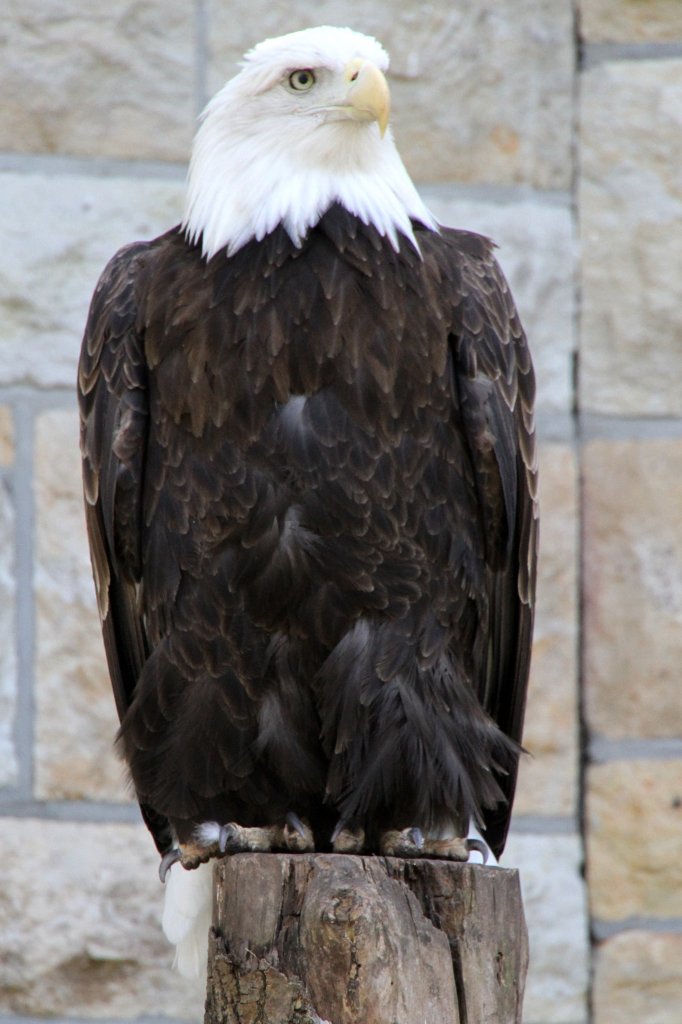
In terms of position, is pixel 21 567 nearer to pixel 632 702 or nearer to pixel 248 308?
pixel 248 308

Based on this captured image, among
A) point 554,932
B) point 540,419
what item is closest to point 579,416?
point 540,419

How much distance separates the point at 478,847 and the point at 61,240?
5.66 feet

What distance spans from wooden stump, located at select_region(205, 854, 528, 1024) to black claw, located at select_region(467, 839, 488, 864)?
1.44 feet

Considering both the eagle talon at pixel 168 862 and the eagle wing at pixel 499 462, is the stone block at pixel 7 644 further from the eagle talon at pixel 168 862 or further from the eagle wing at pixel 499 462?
the eagle wing at pixel 499 462

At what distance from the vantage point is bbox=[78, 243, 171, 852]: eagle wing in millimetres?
3018

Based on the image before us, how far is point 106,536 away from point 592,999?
1.56 metres

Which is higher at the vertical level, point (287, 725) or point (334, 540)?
point (334, 540)

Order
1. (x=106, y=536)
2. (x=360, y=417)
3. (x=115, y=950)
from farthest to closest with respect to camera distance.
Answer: (x=115, y=950) → (x=106, y=536) → (x=360, y=417)

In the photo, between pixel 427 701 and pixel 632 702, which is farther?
pixel 632 702

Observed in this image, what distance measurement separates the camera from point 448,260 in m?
3.01

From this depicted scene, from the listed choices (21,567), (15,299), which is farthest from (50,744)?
(15,299)

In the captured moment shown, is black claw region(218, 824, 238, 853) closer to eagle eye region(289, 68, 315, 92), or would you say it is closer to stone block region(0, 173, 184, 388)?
stone block region(0, 173, 184, 388)

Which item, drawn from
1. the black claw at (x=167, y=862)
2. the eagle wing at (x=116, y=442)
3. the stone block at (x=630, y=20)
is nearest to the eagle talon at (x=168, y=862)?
the black claw at (x=167, y=862)

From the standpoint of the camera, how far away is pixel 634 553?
3.71 metres
